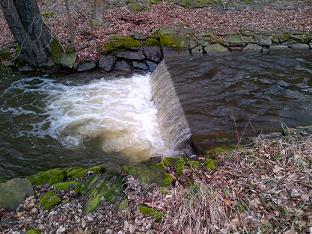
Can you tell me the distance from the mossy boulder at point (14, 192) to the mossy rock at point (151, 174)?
1.38 meters

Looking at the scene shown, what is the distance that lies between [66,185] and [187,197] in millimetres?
1784

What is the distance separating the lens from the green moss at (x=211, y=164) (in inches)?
196

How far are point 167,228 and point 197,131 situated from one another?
2.58 m

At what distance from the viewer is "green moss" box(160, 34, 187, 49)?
10.2 meters

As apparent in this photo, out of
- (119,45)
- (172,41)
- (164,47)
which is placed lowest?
(164,47)

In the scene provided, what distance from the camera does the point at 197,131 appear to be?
20.6 ft

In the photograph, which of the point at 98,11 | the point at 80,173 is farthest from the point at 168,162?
the point at 98,11

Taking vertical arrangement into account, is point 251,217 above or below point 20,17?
below

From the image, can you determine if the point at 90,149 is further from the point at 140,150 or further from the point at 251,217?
the point at 251,217

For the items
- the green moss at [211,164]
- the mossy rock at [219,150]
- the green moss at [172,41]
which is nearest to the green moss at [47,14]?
the green moss at [172,41]

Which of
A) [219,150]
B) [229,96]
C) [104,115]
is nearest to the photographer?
[219,150]

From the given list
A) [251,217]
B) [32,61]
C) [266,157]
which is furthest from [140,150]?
[32,61]

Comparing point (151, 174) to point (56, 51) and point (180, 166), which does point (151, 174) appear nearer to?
point (180, 166)

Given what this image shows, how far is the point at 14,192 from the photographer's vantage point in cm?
467
